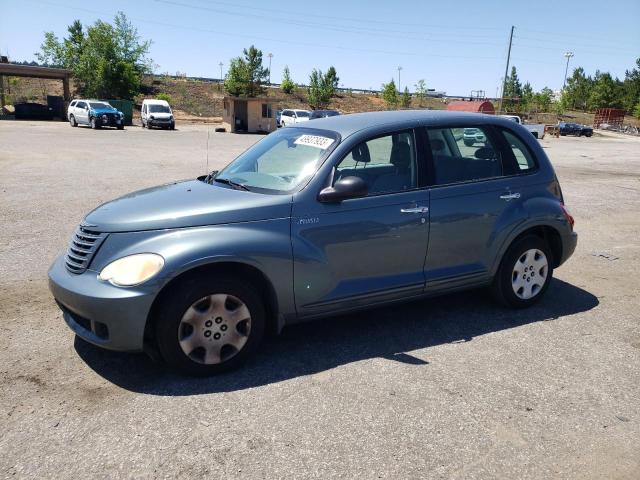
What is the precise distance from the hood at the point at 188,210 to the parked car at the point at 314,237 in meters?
0.01

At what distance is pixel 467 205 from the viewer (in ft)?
14.4

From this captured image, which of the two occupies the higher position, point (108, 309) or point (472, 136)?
point (472, 136)

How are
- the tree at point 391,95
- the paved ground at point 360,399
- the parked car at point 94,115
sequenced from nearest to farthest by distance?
the paved ground at point 360,399 → the parked car at point 94,115 → the tree at point 391,95

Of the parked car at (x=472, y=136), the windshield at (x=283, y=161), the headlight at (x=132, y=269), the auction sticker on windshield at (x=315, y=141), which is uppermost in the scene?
the parked car at (x=472, y=136)

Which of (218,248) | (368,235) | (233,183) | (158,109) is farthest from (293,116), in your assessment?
(218,248)

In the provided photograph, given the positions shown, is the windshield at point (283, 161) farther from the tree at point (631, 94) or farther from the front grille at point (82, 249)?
the tree at point (631, 94)

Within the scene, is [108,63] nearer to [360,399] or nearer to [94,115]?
[94,115]

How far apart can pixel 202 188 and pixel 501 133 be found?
2.69 metres

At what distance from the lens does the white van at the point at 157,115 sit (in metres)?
37.6

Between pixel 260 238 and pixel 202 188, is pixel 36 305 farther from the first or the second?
pixel 260 238

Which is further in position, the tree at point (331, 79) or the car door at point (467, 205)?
the tree at point (331, 79)

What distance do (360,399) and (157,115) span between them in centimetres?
3768

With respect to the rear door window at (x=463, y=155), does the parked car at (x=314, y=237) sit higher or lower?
lower

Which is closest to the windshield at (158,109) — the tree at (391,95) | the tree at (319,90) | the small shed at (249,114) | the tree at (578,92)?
the small shed at (249,114)
